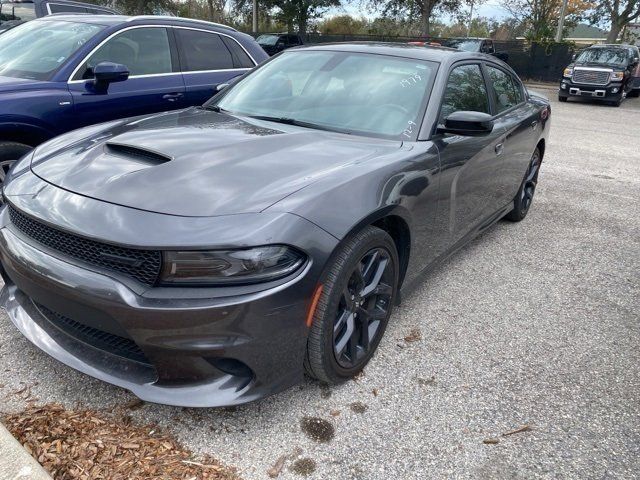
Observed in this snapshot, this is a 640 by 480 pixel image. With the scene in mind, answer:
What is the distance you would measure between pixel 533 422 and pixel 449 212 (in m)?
1.31

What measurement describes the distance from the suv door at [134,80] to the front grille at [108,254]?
2.60 meters

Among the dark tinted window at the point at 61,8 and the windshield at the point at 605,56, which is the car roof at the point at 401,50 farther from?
the windshield at the point at 605,56

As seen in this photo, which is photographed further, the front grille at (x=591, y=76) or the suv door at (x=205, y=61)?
the front grille at (x=591, y=76)

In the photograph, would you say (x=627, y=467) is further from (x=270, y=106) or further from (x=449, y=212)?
(x=270, y=106)

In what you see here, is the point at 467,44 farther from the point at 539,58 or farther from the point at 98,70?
the point at 98,70

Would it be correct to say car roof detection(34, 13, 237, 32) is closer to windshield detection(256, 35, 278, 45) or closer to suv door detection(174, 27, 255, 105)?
suv door detection(174, 27, 255, 105)

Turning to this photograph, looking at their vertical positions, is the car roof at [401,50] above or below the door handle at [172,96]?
above

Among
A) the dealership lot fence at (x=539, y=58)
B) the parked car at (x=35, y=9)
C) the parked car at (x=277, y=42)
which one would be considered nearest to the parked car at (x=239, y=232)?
the parked car at (x=35, y=9)

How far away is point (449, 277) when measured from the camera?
3848 mm

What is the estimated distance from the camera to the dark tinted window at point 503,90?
13.4 ft

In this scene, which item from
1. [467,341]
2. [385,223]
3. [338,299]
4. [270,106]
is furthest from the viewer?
[270,106]

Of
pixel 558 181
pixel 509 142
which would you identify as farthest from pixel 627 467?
pixel 558 181

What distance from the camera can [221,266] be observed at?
6.29 feet

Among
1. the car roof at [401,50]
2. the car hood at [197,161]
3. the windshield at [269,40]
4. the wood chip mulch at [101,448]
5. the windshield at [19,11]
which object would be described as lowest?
the wood chip mulch at [101,448]
